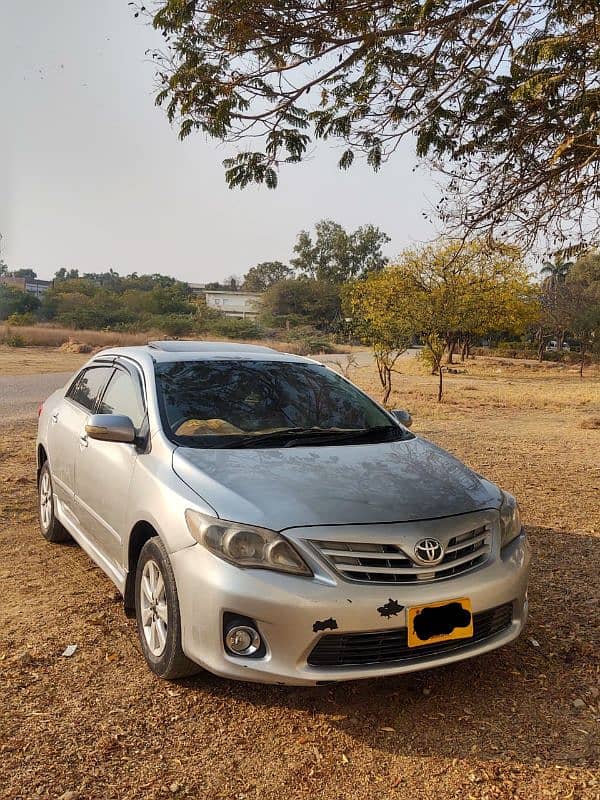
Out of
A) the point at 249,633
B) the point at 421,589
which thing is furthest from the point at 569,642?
the point at 249,633

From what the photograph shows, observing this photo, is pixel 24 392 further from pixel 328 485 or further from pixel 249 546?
pixel 249 546

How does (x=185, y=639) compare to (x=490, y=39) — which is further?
(x=490, y=39)

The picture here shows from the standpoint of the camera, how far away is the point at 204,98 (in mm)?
7367

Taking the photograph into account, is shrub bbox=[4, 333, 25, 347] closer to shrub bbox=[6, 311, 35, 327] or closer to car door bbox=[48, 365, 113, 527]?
shrub bbox=[6, 311, 35, 327]

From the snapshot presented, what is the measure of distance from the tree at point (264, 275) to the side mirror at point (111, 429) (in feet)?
369

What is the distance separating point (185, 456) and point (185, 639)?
831mm

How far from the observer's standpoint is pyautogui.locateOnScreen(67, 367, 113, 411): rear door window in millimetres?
4582

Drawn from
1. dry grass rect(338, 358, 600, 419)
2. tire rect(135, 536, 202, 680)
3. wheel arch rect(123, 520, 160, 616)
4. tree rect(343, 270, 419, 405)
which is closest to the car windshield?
wheel arch rect(123, 520, 160, 616)

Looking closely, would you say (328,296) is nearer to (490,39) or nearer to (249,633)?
(490,39)

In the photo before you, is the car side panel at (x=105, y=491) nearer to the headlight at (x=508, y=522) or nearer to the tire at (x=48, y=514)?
the tire at (x=48, y=514)

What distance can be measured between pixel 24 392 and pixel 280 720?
16.8 metres

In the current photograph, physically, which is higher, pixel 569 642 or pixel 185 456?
pixel 185 456

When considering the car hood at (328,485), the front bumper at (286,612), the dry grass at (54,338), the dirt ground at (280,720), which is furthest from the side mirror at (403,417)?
the dry grass at (54,338)

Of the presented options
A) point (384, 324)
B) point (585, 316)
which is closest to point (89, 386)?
point (384, 324)
